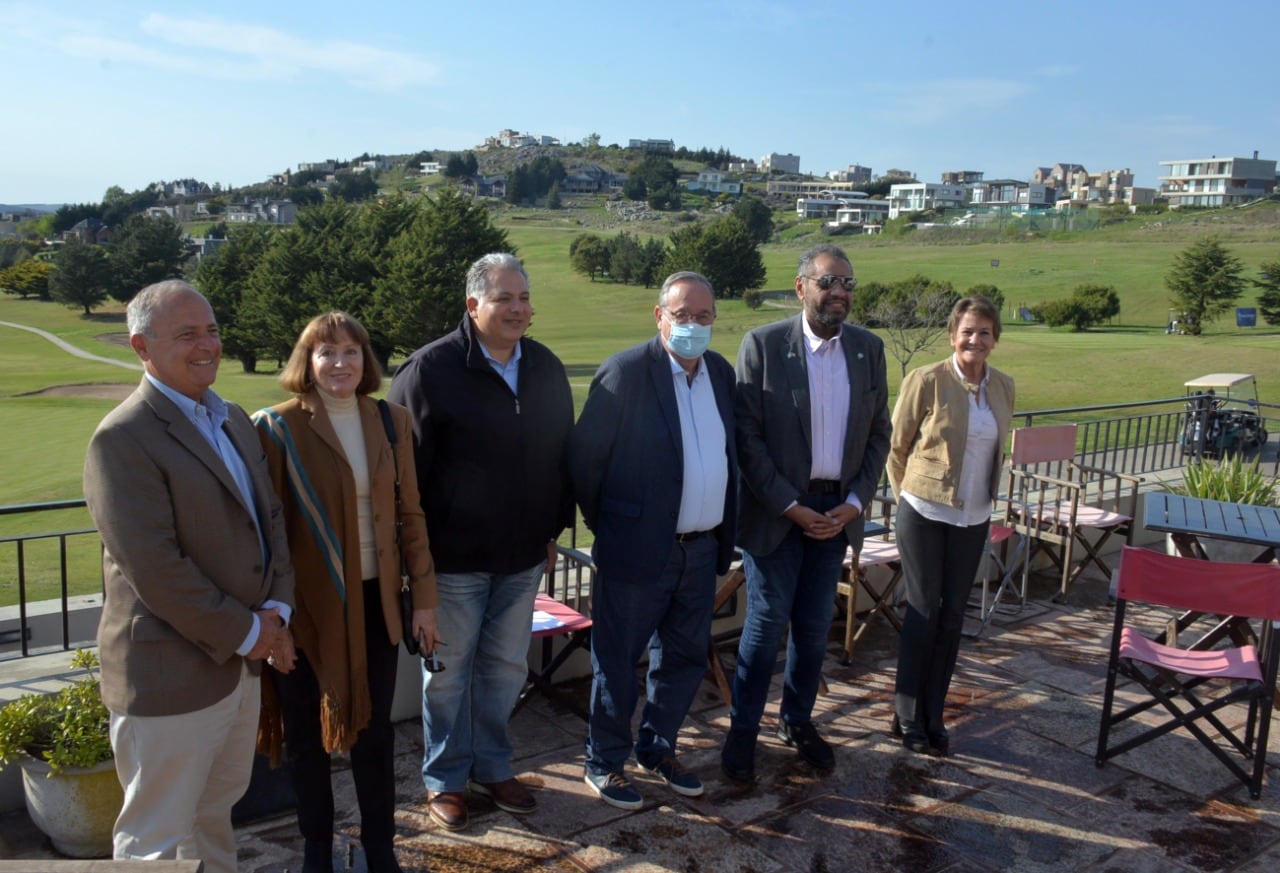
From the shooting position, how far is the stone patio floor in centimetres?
307

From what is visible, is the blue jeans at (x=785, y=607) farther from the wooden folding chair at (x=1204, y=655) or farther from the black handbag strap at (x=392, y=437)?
the black handbag strap at (x=392, y=437)

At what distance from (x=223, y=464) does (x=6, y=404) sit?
32.3 m

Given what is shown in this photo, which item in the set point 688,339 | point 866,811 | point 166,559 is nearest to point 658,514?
point 688,339

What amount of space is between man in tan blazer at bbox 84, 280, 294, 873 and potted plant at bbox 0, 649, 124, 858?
2.03ft

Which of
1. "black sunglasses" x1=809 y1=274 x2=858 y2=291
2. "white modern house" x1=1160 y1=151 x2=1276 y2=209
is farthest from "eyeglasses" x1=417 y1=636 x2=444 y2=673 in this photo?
"white modern house" x1=1160 y1=151 x2=1276 y2=209

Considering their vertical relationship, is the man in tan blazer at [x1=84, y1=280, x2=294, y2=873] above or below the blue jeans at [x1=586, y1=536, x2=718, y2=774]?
above

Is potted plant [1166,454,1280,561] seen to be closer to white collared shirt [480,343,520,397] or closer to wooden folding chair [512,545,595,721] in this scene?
wooden folding chair [512,545,595,721]

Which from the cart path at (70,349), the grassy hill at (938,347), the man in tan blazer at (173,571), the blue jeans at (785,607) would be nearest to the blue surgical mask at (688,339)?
the blue jeans at (785,607)

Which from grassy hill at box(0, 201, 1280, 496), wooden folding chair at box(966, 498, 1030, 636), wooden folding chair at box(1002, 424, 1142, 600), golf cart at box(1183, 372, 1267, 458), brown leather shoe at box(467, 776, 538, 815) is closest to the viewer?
brown leather shoe at box(467, 776, 538, 815)

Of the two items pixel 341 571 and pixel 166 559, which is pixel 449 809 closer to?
pixel 341 571

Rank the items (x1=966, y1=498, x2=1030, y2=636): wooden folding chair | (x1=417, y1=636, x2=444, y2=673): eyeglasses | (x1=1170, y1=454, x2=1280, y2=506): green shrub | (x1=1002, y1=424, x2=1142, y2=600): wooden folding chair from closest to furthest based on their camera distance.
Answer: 1. (x1=417, y1=636, x2=444, y2=673): eyeglasses
2. (x1=966, y1=498, x2=1030, y2=636): wooden folding chair
3. (x1=1002, y1=424, x2=1142, y2=600): wooden folding chair
4. (x1=1170, y1=454, x2=1280, y2=506): green shrub

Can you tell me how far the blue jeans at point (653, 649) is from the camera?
133 inches

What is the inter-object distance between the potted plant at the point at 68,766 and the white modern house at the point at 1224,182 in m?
146

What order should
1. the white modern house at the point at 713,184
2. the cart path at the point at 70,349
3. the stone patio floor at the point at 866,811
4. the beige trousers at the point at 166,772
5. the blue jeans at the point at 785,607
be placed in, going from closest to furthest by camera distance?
the beige trousers at the point at 166,772 < the stone patio floor at the point at 866,811 < the blue jeans at the point at 785,607 < the cart path at the point at 70,349 < the white modern house at the point at 713,184
